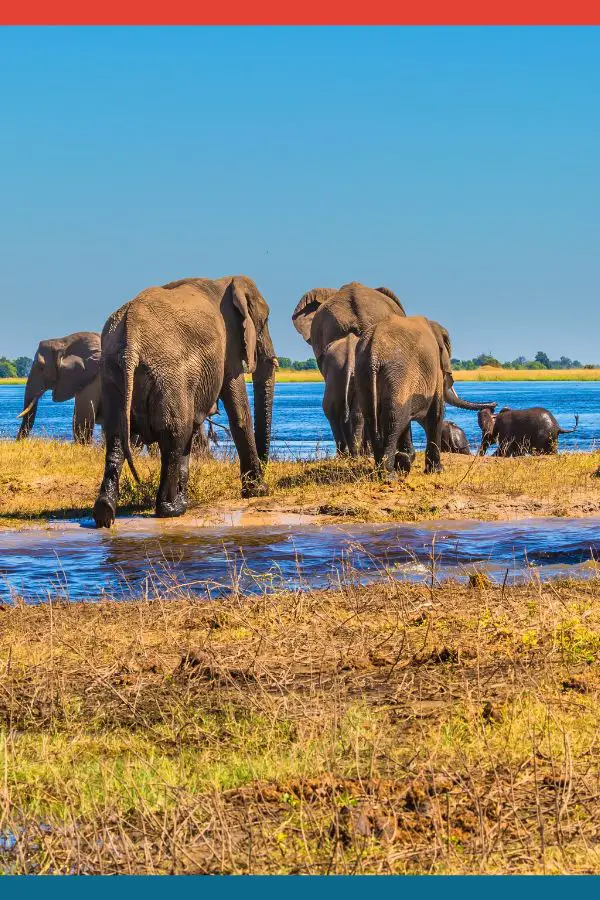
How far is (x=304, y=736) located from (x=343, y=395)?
42.6 ft

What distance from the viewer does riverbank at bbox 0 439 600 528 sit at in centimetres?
1420

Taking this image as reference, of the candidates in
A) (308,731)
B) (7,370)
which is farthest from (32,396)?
(7,370)

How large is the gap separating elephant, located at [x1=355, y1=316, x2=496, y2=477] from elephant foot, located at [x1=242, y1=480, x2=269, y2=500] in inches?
58.4

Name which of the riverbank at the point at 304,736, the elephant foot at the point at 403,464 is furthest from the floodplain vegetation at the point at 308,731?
the elephant foot at the point at 403,464

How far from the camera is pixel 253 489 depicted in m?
15.2

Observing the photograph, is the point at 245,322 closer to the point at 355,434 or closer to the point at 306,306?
the point at 355,434

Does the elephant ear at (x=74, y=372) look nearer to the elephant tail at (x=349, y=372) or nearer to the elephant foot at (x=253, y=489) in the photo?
the elephant tail at (x=349, y=372)

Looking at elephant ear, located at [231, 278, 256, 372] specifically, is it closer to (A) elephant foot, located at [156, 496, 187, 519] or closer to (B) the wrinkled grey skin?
(A) elephant foot, located at [156, 496, 187, 519]

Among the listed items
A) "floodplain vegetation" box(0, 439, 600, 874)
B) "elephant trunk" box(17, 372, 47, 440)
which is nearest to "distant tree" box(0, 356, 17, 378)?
"elephant trunk" box(17, 372, 47, 440)

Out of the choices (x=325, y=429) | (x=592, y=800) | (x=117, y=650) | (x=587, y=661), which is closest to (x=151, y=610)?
(x=117, y=650)

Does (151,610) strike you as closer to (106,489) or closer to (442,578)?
(442,578)

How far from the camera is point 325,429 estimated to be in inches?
1793

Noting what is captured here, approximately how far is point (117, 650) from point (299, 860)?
3.29 meters

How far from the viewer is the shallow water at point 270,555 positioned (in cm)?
1002
